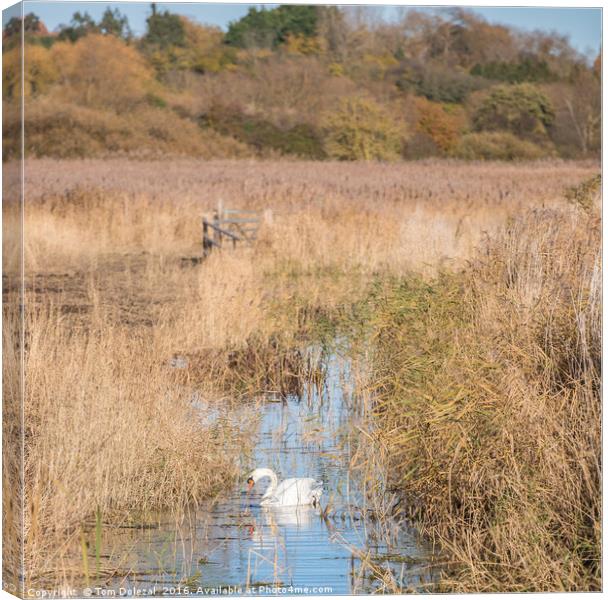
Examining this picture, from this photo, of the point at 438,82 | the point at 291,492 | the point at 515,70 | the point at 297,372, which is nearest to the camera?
the point at 291,492

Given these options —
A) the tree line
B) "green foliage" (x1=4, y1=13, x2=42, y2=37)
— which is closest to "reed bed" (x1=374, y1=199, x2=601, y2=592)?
the tree line

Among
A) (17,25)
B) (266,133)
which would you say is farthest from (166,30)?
(17,25)

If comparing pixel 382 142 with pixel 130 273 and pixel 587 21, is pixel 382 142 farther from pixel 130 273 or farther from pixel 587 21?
pixel 587 21

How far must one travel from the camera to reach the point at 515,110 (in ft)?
36.1

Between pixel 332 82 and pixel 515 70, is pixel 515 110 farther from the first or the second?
pixel 332 82

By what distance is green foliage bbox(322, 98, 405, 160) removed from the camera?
14773 millimetres

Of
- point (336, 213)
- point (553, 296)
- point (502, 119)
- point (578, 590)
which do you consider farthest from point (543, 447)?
point (336, 213)

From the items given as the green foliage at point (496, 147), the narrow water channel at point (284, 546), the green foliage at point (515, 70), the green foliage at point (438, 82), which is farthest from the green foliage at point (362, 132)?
the narrow water channel at point (284, 546)

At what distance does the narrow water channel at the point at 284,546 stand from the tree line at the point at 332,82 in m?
1.78

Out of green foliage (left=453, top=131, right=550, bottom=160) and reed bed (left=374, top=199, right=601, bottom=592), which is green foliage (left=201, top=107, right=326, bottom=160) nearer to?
green foliage (left=453, top=131, right=550, bottom=160)

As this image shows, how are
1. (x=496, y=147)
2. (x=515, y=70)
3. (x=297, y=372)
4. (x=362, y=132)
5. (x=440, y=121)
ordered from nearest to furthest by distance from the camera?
(x=297, y=372)
(x=515, y=70)
(x=440, y=121)
(x=496, y=147)
(x=362, y=132)

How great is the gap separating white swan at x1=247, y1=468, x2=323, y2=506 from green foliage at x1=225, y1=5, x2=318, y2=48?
16.7 feet

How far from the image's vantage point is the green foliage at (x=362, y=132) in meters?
14.8

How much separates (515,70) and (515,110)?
133cm
